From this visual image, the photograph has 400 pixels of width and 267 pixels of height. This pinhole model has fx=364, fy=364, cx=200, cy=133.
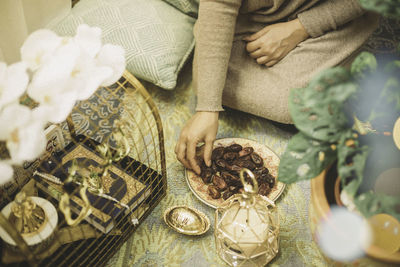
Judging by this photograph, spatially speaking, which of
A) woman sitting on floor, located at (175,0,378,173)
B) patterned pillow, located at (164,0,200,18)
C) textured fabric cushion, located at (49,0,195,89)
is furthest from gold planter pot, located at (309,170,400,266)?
patterned pillow, located at (164,0,200,18)

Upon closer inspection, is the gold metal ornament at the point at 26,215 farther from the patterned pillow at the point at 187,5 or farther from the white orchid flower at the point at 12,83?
the patterned pillow at the point at 187,5

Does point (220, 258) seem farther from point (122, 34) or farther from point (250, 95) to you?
point (122, 34)

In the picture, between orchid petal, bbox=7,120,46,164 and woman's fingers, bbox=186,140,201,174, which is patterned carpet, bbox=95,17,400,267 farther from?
orchid petal, bbox=7,120,46,164

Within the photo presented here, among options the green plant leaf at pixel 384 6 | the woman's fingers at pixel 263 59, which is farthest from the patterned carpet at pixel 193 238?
the green plant leaf at pixel 384 6

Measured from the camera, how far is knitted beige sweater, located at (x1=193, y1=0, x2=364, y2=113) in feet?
2.93

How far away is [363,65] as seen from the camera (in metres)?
0.49

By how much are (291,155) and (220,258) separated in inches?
15.4

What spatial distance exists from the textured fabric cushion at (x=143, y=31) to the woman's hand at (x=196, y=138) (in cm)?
26

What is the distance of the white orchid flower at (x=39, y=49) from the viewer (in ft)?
1.61

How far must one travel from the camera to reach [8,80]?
464 mm

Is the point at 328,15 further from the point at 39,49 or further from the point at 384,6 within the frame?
the point at 39,49

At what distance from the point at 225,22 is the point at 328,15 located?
0.99ft

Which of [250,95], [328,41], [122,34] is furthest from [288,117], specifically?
[122,34]

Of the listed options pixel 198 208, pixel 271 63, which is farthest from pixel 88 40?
pixel 271 63
